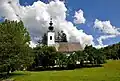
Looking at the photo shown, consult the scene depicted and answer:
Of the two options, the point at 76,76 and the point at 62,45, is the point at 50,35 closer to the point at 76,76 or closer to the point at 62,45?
the point at 62,45

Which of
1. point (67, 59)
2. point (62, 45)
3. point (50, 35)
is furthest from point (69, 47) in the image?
point (67, 59)

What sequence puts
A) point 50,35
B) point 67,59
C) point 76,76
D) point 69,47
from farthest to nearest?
1. point 50,35
2. point 69,47
3. point 67,59
4. point 76,76

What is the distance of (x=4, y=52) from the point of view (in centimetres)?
7119

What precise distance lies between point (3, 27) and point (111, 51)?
62.1 metres

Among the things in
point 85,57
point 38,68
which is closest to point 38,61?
point 38,68

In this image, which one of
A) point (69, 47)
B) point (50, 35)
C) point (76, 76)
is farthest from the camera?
point (50, 35)

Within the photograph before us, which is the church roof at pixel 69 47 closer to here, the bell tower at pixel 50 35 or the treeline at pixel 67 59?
the bell tower at pixel 50 35

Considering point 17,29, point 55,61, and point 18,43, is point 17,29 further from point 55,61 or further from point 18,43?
point 55,61

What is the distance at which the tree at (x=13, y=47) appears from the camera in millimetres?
70188

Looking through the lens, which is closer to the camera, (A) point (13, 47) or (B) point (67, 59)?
(A) point (13, 47)

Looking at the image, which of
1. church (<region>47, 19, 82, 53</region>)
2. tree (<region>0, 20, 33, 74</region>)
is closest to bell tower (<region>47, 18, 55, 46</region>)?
church (<region>47, 19, 82, 53</region>)

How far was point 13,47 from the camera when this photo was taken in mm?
70938

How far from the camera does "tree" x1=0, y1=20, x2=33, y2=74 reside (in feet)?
230

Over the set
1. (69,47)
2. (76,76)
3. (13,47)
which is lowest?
(76,76)
